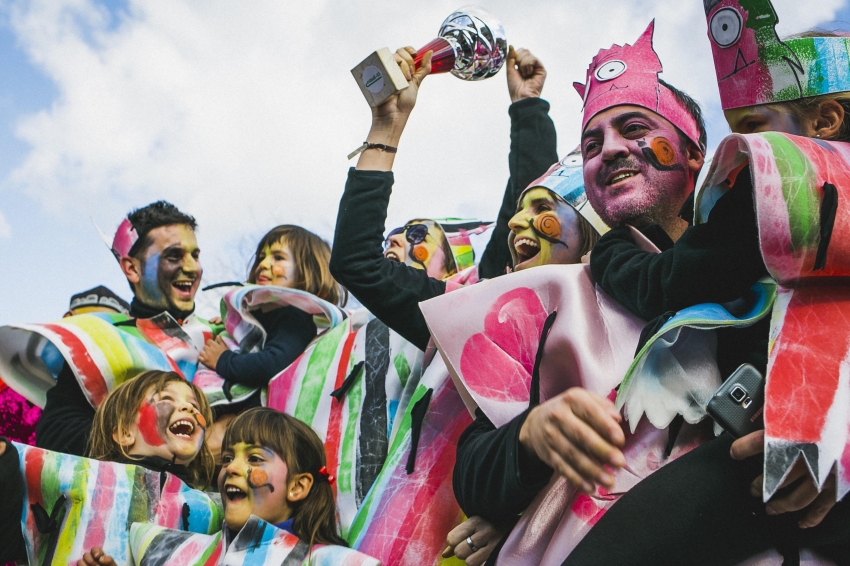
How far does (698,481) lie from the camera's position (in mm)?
1646

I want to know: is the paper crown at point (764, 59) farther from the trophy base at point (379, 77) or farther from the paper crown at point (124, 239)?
the paper crown at point (124, 239)

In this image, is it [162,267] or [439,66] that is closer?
[439,66]

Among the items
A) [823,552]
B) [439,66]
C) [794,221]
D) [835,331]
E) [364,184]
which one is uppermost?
[439,66]

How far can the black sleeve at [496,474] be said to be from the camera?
1813 millimetres

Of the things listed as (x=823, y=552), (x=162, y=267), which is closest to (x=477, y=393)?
(x=823, y=552)

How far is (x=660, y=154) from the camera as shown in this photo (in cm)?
247

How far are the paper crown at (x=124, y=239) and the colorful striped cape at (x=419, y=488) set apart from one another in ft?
7.26

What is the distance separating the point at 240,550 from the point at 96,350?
4.41 ft

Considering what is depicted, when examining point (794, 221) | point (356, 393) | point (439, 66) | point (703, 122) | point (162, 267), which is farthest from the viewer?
point (162, 267)

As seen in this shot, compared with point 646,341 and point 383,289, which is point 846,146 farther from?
point 383,289

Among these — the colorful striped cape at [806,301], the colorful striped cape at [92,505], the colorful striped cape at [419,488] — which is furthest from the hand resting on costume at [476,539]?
the colorful striped cape at [92,505]

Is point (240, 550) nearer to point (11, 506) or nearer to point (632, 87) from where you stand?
point (11, 506)

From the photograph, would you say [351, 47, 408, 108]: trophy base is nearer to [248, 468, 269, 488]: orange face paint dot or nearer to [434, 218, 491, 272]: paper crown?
[248, 468, 269, 488]: orange face paint dot

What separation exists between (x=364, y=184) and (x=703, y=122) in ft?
3.23
